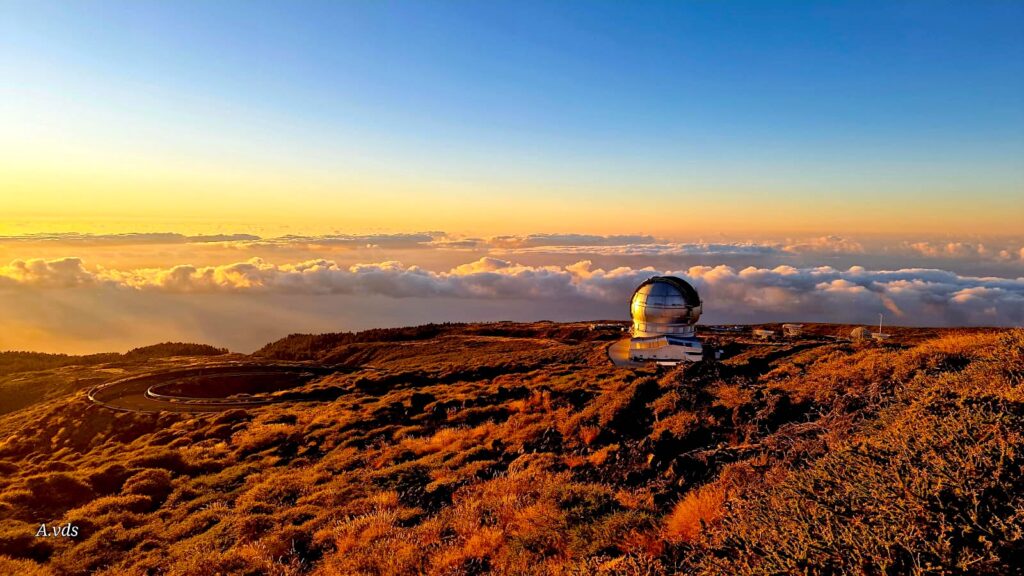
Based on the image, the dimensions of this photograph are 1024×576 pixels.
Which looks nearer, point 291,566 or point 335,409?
point 291,566

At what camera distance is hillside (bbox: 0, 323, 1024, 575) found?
193 inches

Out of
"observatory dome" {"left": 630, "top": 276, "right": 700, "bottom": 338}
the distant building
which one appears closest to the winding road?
"observatory dome" {"left": 630, "top": 276, "right": 700, "bottom": 338}

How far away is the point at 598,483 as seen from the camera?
9.70 m

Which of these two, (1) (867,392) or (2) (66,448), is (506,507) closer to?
(1) (867,392)

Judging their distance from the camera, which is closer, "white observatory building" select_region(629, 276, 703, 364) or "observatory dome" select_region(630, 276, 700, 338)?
"white observatory building" select_region(629, 276, 703, 364)

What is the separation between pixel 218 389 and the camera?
36.8 metres

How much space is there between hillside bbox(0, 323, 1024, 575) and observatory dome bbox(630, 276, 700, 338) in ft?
42.8

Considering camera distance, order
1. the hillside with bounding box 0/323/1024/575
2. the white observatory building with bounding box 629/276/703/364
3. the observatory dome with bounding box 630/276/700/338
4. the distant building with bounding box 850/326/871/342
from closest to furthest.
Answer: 1. the hillside with bounding box 0/323/1024/575
2. the white observatory building with bounding box 629/276/703/364
3. the observatory dome with bounding box 630/276/700/338
4. the distant building with bounding box 850/326/871/342

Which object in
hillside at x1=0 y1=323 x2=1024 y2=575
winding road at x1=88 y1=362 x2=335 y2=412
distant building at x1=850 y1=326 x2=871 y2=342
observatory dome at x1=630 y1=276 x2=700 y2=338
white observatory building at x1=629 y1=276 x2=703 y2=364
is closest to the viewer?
hillside at x1=0 y1=323 x2=1024 y2=575

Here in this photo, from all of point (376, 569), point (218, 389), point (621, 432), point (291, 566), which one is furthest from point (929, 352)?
point (218, 389)

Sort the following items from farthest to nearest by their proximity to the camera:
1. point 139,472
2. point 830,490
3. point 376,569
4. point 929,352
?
point 139,472, point 929,352, point 376,569, point 830,490

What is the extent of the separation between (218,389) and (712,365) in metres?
35.2

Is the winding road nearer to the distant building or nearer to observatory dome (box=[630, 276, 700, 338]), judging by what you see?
observatory dome (box=[630, 276, 700, 338])

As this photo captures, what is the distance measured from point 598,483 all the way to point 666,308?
27034 mm
